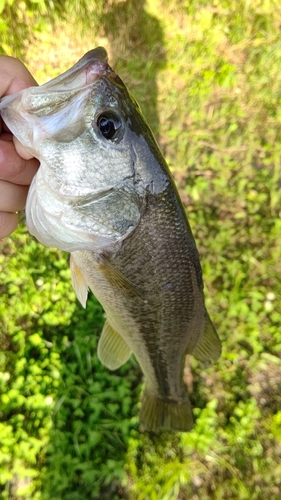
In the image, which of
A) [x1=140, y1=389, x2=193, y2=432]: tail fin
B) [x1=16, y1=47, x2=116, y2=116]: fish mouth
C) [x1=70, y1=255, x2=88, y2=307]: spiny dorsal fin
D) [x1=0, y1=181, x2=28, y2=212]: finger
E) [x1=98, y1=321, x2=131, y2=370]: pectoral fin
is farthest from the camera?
[x1=140, y1=389, x2=193, y2=432]: tail fin

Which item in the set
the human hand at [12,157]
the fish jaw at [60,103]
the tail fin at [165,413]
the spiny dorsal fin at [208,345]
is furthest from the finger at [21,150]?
the tail fin at [165,413]

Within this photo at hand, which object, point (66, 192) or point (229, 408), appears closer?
point (66, 192)

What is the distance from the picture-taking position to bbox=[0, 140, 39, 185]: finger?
125 cm

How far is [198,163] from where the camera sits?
9.94 ft

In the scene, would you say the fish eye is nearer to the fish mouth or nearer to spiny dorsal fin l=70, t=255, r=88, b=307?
the fish mouth

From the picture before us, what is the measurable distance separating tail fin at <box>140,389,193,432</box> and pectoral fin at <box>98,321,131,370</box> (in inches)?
16.3

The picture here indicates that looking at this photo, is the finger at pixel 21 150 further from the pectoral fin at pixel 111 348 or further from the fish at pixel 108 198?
the pectoral fin at pixel 111 348

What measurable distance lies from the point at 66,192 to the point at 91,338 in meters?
1.65

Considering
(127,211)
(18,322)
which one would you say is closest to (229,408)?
(18,322)

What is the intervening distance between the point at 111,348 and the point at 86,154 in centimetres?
106

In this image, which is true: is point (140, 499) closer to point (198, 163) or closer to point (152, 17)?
point (198, 163)

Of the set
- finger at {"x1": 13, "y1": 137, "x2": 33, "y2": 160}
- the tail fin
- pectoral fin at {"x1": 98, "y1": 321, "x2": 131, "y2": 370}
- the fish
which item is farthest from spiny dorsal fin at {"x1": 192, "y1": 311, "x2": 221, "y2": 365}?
finger at {"x1": 13, "y1": 137, "x2": 33, "y2": 160}

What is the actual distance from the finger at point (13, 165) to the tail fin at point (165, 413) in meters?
1.44

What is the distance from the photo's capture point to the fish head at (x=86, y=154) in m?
1.08
